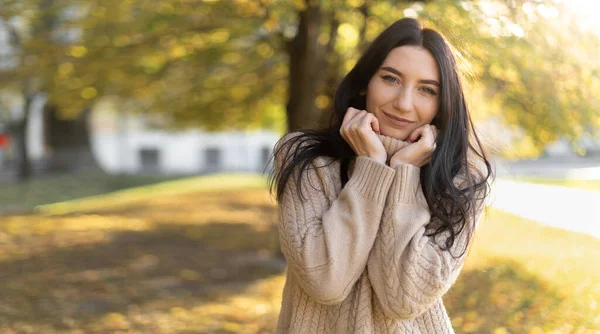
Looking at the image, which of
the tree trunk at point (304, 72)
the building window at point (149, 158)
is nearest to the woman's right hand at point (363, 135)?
the tree trunk at point (304, 72)

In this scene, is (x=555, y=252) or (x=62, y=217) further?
(x=62, y=217)

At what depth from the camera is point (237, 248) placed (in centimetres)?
1014

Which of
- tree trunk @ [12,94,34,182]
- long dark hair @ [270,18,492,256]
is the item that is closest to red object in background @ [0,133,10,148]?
tree trunk @ [12,94,34,182]

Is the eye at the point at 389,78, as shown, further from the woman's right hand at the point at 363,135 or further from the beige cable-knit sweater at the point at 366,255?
the beige cable-knit sweater at the point at 366,255

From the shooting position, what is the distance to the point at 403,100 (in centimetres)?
226

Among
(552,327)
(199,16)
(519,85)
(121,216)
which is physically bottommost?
(121,216)

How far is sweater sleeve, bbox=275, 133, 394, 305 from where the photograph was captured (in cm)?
209

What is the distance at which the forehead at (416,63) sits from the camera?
89.6 inches

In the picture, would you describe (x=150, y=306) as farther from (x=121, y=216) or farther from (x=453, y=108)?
(x=121, y=216)

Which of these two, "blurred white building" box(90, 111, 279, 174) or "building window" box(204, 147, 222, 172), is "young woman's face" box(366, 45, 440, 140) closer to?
"blurred white building" box(90, 111, 279, 174)

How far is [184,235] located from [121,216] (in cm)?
280

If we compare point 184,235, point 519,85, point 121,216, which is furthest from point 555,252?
point 121,216

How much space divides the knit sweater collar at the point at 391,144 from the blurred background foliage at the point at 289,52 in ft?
8.64

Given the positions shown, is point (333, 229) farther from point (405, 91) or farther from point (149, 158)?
point (149, 158)
